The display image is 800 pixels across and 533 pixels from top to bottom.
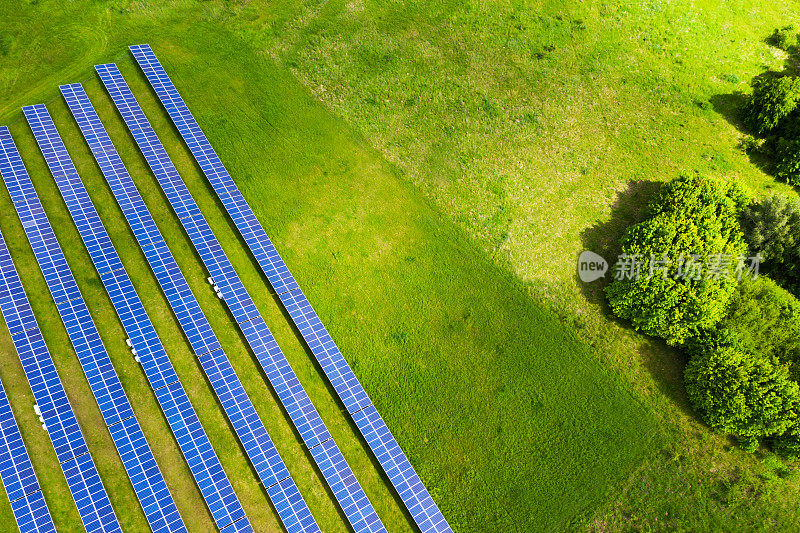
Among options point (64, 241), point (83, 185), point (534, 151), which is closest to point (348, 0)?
point (534, 151)

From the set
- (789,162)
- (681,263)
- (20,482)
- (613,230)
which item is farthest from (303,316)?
(789,162)

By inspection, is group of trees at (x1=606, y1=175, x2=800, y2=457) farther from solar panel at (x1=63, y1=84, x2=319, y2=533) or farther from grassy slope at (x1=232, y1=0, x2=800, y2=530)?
solar panel at (x1=63, y1=84, x2=319, y2=533)

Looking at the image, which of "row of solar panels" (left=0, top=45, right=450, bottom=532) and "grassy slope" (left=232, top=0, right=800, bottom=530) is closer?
"row of solar panels" (left=0, top=45, right=450, bottom=532)

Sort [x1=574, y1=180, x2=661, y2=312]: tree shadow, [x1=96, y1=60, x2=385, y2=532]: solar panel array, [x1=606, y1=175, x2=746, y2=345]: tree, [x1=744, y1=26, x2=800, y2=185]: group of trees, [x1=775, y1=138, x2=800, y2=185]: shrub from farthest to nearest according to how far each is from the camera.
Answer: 1. [x1=744, y1=26, x2=800, y2=185]: group of trees
2. [x1=775, y1=138, x2=800, y2=185]: shrub
3. [x1=574, y1=180, x2=661, y2=312]: tree shadow
4. [x1=606, y1=175, x2=746, y2=345]: tree
5. [x1=96, y1=60, x2=385, y2=532]: solar panel array

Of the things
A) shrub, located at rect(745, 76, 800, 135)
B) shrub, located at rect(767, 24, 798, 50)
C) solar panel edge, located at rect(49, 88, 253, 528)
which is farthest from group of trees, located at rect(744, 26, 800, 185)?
solar panel edge, located at rect(49, 88, 253, 528)

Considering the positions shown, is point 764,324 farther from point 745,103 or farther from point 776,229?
point 745,103

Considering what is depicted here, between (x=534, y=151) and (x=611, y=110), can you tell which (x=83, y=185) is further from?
(x=611, y=110)

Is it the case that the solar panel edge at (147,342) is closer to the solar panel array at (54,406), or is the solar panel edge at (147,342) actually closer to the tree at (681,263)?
the solar panel array at (54,406)

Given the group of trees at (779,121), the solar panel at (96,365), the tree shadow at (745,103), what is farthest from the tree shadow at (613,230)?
the solar panel at (96,365)

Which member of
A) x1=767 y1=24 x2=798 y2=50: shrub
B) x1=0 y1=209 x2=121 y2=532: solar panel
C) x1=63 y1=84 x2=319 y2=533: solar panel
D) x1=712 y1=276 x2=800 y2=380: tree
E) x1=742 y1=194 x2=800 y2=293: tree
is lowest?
x1=0 y1=209 x2=121 y2=532: solar panel
